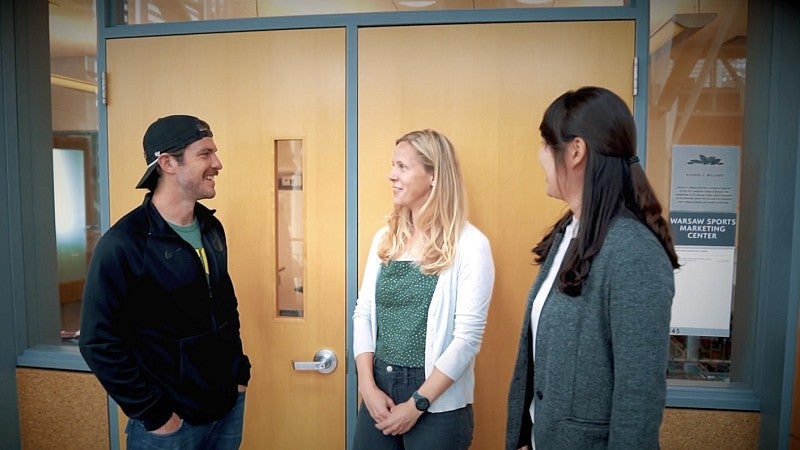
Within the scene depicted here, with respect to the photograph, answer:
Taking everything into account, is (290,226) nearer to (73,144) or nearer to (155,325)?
(155,325)

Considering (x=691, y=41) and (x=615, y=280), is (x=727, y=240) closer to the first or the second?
(x=691, y=41)

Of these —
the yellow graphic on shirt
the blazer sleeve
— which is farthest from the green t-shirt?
the blazer sleeve

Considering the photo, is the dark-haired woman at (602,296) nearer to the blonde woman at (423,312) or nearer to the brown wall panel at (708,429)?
the blonde woman at (423,312)

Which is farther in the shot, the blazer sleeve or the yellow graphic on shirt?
the yellow graphic on shirt

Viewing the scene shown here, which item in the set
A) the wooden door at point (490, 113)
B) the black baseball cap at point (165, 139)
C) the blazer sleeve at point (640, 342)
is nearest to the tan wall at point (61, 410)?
the black baseball cap at point (165, 139)

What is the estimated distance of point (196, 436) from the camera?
61.5 inches

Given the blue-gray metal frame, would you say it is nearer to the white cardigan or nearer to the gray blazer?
the white cardigan

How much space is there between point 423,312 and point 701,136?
1.21 m

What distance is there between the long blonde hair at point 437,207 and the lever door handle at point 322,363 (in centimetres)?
52

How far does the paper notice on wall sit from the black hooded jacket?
1.64 meters

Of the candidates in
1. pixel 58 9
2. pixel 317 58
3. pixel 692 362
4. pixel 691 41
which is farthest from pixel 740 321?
pixel 58 9

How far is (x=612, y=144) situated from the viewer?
1.05m

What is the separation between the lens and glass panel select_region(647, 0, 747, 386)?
5.92ft

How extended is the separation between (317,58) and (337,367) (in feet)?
3.87
